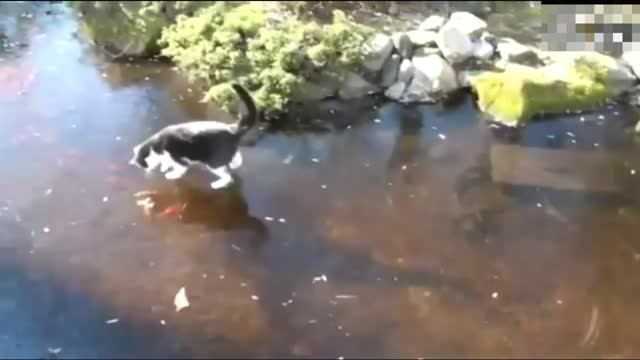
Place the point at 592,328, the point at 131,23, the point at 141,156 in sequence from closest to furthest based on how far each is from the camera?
the point at 592,328 → the point at 141,156 → the point at 131,23

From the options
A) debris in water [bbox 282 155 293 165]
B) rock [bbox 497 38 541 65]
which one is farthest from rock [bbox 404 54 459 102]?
debris in water [bbox 282 155 293 165]

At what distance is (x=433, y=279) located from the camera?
15.7 feet

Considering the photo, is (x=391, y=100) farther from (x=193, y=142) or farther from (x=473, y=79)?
(x=193, y=142)

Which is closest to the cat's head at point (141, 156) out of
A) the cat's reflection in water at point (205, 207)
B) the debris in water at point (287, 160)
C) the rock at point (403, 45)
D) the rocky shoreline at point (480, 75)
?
the cat's reflection in water at point (205, 207)

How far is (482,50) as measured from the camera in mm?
7152

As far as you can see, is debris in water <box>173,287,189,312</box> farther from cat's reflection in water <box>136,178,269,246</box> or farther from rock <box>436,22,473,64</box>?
rock <box>436,22,473,64</box>

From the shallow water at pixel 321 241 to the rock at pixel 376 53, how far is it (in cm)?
37

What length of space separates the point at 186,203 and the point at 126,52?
7.94 ft

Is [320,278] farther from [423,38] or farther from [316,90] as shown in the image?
[423,38]

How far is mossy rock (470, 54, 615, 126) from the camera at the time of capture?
260 inches

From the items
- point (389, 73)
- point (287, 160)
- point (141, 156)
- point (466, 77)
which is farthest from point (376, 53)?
point (141, 156)

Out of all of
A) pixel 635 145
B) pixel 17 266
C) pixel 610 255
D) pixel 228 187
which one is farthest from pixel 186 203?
pixel 635 145

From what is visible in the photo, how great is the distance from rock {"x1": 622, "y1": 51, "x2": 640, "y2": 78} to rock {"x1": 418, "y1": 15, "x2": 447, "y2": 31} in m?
1.43

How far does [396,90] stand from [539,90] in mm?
1015
